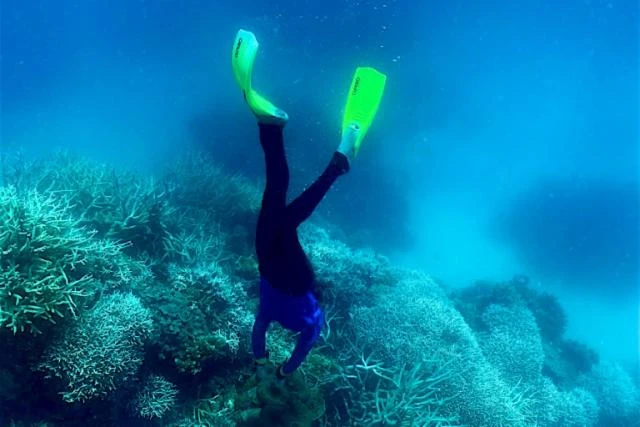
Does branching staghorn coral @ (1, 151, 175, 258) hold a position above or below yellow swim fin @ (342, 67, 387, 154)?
below

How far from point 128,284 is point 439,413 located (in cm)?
470

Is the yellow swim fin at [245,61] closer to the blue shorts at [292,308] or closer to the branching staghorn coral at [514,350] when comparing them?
the blue shorts at [292,308]

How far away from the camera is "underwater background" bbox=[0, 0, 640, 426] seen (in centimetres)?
423

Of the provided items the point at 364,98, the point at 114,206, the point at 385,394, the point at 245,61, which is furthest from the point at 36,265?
the point at 385,394

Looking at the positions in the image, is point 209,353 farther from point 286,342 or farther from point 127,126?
point 127,126

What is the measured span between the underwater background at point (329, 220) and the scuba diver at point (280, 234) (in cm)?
78

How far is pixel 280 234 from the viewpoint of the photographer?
11.1 ft

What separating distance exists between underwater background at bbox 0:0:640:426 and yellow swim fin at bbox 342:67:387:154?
2801mm

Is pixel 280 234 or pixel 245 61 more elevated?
pixel 245 61

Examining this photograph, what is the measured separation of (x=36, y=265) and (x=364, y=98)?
3751mm

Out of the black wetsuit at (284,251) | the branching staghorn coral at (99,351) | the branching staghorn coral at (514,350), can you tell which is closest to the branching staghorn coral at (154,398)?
the branching staghorn coral at (99,351)

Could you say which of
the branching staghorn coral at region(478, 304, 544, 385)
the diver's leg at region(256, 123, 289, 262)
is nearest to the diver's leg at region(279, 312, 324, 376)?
the diver's leg at region(256, 123, 289, 262)

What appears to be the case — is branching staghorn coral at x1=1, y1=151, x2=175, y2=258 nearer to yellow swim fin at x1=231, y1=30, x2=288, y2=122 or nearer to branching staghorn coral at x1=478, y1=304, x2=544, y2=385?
yellow swim fin at x1=231, y1=30, x2=288, y2=122

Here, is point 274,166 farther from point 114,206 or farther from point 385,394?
point 114,206
